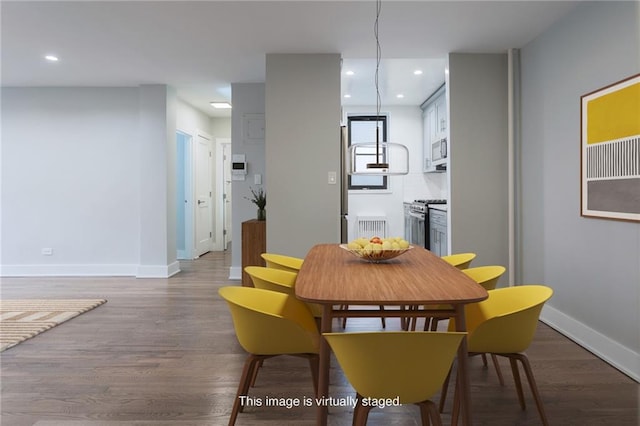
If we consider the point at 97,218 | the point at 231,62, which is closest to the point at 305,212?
the point at 231,62

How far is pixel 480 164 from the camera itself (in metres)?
4.26

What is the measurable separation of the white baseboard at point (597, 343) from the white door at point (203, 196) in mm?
5646

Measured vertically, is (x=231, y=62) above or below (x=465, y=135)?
above

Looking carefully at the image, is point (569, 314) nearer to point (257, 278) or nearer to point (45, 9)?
point (257, 278)

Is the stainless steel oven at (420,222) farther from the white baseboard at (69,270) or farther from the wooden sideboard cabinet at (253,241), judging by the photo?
the white baseboard at (69,270)

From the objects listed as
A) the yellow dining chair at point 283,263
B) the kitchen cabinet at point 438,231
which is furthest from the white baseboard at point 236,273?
the yellow dining chair at point 283,263

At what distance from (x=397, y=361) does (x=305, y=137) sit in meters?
3.24

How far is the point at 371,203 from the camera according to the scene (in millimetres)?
7320

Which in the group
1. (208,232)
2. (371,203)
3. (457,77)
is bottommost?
(208,232)

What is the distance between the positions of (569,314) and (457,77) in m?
2.41

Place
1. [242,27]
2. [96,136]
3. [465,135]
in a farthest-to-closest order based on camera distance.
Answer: [96,136]
[465,135]
[242,27]

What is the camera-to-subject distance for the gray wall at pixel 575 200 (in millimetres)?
2697

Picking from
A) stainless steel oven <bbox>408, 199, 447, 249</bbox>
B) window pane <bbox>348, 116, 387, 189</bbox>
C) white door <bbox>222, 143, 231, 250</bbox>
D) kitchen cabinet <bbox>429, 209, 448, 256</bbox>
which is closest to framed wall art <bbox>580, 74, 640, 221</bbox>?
kitchen cabinet <bbox>429, 209, 448, 256</bbox>

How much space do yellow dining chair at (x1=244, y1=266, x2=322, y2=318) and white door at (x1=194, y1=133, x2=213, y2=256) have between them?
523 cm
